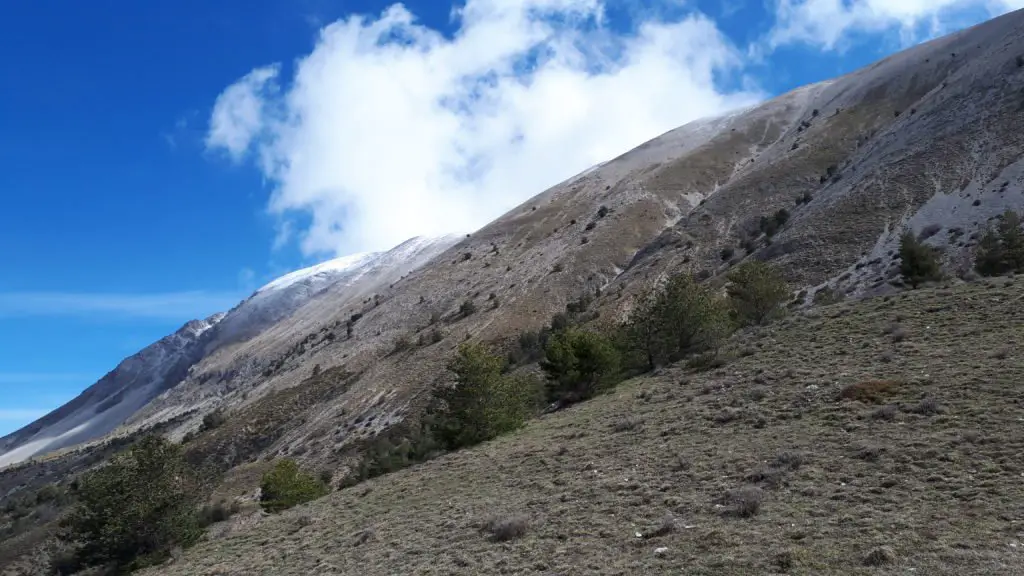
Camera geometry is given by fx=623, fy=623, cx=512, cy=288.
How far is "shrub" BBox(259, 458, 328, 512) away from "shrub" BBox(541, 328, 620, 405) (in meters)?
13.3

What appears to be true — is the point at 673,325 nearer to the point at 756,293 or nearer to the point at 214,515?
the point at 756,293

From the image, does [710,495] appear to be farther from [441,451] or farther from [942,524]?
[441,451]

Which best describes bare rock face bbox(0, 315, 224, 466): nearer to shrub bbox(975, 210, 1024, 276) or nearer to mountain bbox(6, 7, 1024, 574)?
mountain bbox(6, 7, 1024, 574)

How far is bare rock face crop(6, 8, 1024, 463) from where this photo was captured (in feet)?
143

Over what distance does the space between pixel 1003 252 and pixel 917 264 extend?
3698 mm

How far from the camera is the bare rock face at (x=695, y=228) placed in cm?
4344

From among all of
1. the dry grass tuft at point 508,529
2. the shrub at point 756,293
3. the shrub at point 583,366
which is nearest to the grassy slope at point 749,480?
the dry grass tuft at point 508,529

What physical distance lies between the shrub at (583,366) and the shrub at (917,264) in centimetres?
1613

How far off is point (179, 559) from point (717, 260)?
4498cm

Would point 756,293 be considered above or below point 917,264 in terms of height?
above

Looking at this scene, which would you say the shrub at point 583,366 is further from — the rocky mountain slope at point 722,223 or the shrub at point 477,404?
the rocky mountain slope at point 722,223

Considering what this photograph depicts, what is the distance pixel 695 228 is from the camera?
6075 cm

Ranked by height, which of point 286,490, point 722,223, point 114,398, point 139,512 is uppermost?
point 114,398

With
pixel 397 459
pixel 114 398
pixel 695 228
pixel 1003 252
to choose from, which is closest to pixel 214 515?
pixel 397 459
